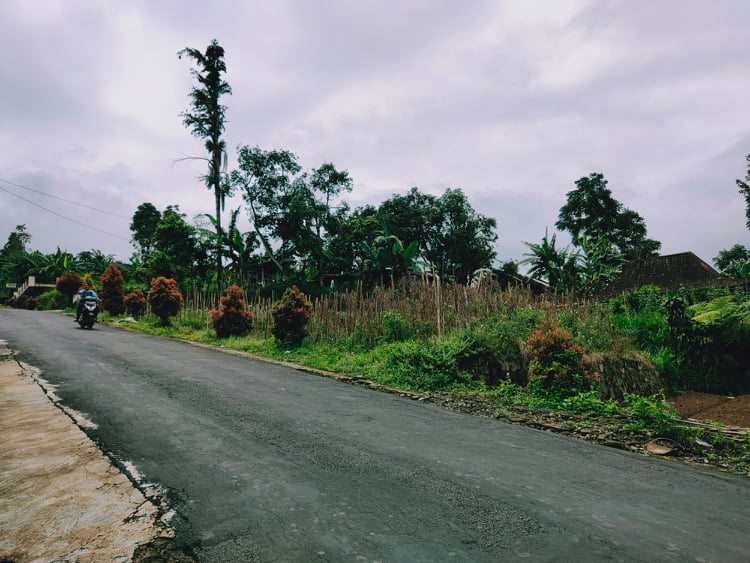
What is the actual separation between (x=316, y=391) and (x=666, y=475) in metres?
4.79

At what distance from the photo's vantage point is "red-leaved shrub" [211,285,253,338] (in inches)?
603

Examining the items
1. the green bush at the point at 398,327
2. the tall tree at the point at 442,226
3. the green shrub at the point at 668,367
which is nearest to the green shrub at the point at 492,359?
the green bush at the point at 398,327

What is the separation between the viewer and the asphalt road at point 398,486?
102 inches

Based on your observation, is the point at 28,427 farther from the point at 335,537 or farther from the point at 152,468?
the point at 335,537

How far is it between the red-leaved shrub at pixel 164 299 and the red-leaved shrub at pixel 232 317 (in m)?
4.09

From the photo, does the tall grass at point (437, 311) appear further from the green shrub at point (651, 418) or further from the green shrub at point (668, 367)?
the green shrub at point (651, 418)

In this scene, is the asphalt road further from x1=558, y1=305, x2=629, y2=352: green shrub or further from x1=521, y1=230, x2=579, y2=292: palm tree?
x1=521, y1=230, x2=579, y2=292: palm tree

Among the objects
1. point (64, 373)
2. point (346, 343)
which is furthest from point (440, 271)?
point (64, 373)

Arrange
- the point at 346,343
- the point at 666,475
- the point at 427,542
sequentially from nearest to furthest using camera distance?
the point at 427,542, the point at 666,475, the point at 346,343

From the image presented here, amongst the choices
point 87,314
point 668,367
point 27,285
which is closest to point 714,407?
point 668,367

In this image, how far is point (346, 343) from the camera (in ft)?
39.3

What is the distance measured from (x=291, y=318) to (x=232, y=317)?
364 cm

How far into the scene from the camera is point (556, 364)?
23.2ft

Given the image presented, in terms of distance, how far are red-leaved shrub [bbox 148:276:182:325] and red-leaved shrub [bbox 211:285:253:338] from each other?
4.09m
